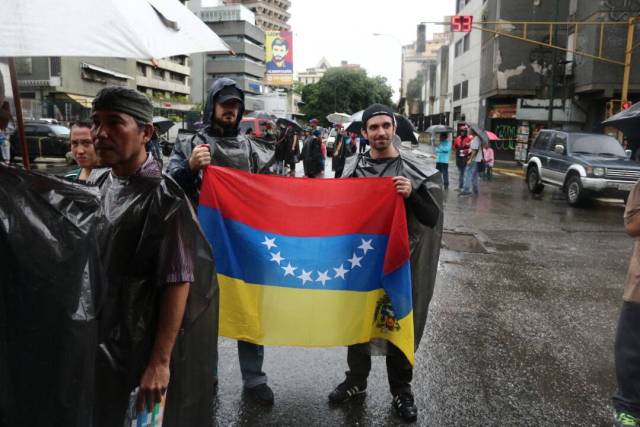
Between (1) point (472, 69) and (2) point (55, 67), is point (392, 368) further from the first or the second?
(2) point (55, 67)

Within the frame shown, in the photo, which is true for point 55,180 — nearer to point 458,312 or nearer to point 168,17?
point 168,17

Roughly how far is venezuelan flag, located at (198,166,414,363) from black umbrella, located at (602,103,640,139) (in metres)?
1.38

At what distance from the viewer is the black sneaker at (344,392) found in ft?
12.0

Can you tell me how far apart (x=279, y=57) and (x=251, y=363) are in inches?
3524

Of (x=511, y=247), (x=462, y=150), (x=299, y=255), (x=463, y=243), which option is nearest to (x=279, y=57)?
(x=462, y=150)

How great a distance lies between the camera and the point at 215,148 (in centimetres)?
362

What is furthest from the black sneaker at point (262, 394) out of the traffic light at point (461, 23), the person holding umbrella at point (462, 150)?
the traffic light at point (461, 23)

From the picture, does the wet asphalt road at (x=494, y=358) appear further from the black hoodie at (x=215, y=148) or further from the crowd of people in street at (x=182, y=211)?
the black hoodie at (x=215, y=148)

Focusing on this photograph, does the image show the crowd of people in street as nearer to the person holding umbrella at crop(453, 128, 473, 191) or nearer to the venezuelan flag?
the venezuelan flag

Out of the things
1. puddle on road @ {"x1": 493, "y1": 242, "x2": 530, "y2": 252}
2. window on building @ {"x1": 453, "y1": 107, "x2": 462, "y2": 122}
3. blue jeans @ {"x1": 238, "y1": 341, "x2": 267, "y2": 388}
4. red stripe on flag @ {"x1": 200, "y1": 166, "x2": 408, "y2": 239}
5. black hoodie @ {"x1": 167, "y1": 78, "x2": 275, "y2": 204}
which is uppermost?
window on building @ {"x1": 453, "y1": 107, "x2": 462, "y2": 122}

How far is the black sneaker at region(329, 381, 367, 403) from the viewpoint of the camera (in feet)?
12.0

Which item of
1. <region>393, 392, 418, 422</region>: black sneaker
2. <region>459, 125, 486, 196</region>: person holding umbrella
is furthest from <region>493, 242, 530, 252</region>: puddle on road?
<region>459, 125, 486, 196</region>: person holding umbrella

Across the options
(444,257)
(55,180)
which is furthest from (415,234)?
(444,257)

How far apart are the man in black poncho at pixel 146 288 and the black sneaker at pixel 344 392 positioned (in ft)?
5.76
